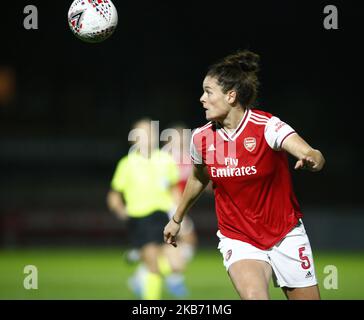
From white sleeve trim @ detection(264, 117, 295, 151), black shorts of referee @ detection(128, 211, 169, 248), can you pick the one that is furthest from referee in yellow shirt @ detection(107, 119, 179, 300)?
white sleeve trim @ detection(264, 117, 295, 151)

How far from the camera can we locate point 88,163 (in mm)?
20969

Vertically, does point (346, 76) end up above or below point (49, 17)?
below

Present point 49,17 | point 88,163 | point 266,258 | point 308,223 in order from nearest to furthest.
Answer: point 266,258 < point 308,223 < point 88,163 < point 49,17

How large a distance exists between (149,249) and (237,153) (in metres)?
3.50

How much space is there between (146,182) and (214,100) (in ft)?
12.5

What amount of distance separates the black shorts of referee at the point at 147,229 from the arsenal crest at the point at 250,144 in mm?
3505

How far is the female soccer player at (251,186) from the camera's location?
190 inches

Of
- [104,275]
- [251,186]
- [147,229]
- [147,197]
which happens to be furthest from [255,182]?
[104,275]

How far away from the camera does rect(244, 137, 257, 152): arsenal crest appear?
485 cm

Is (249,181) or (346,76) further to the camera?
(346,76)

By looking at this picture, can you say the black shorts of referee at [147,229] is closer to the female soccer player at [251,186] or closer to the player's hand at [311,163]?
the female soccer player at [251,186]

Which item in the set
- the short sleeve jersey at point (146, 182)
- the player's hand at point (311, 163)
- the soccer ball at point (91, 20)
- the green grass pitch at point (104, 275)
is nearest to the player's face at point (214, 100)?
the player's hand at point (311, 163)

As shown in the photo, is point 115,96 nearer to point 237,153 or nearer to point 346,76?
point 346,76
